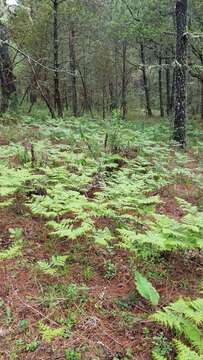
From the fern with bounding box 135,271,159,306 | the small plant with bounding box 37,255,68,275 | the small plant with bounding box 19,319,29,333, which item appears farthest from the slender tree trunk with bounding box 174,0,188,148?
the small plant with bounding box 19,319,29,333

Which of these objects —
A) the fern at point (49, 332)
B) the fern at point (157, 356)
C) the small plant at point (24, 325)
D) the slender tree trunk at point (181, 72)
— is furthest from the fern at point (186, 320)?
the slender tree trunk at point (181, 72)

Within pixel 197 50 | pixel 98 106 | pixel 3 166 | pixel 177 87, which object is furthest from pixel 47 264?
pixel 98 106

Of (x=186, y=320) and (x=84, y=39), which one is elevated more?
(x=84, y=39)

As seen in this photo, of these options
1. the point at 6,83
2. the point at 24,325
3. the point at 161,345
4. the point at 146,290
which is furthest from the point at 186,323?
the point at 6,83

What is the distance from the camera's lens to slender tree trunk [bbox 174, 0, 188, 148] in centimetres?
1081

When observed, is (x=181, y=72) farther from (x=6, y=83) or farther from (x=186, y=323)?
(x=186, y=323)

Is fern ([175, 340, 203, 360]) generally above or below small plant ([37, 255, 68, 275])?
below

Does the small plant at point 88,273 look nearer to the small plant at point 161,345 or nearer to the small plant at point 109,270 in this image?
the small plant at point 109,270

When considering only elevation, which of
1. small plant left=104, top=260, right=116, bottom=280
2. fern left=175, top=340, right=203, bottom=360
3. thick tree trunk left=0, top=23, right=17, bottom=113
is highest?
thick tree trunk left=0, top=23, right=17, bottom=113

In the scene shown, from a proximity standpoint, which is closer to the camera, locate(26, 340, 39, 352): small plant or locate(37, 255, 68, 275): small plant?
locate(26, 340, 39, 352): small plant

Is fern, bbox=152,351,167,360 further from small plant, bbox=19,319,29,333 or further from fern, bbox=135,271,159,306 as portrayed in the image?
small plant, bbox=19,319,29,333

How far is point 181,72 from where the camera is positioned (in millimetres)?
11070

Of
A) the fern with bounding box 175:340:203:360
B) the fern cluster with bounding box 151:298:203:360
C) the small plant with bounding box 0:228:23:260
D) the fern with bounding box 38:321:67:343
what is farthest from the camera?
the small plant with bounding box 0:228:23:260

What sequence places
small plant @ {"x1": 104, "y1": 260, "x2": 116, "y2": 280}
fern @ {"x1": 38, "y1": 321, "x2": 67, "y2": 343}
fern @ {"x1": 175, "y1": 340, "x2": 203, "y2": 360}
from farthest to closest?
1. small plant @ {"x1": 104, "y1": 260, "x2": 116, "y2": 280}
2. fern @ {"x1": 38, "y1": 321, "x2": 67, "y2": 343}
3. fern @ {"x1": 175, "y1": 340, "x2": 203, "y2": 360}
